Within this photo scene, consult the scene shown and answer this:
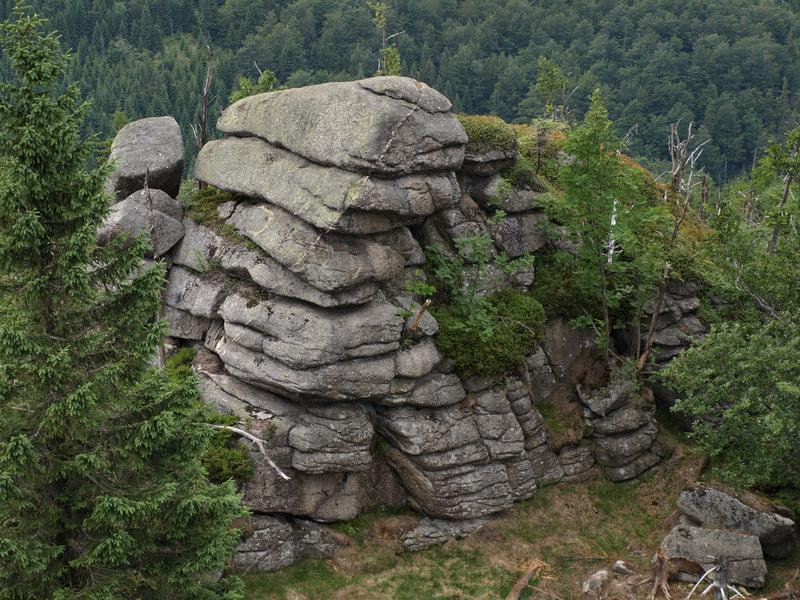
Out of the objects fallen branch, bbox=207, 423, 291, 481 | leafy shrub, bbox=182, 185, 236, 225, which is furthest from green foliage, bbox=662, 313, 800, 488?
leafy shrub, bbox=182, 185, 236, 225

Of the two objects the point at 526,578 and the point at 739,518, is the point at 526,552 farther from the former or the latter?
the point at 739,518

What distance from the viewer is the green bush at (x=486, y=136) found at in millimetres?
28672

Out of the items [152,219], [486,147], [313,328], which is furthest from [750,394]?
[152,219]

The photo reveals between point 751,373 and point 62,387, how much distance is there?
686 inches

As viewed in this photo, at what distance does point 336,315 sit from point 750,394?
38.3 ft

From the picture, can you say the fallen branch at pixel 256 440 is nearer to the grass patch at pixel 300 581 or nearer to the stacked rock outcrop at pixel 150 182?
the grass patch at pixel 300 581

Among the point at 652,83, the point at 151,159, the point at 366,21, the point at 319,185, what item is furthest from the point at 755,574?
the point at 366,21

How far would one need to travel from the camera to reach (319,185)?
24.1 meters

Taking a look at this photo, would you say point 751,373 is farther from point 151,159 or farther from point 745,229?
point 151,159

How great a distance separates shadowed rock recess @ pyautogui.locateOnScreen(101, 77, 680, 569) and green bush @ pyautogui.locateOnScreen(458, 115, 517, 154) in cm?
259

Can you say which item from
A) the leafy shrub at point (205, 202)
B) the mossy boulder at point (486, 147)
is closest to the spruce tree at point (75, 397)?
the leafy shrub at point (205, 202)

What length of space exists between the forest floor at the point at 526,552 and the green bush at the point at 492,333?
4931 millimetres

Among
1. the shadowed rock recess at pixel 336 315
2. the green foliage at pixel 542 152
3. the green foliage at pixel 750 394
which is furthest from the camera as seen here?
the green foliage at pixel 542 152

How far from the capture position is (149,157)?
2773 cm
